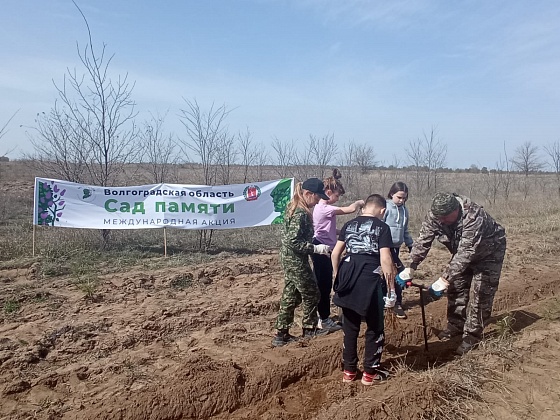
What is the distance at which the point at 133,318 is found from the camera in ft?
19.9

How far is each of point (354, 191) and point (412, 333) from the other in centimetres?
1975

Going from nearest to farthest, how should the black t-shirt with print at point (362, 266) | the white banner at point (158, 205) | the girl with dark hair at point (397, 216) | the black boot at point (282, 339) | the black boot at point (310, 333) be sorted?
the black t-shirt with print at point (362, 266)
the black boot at point (282, 339)
the black boot at point (310, 333)
the girl with dark hair at point (397, 216)
the white banner at point (158, 205)

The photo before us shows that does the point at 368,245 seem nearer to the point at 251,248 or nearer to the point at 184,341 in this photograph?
the point at 184,341

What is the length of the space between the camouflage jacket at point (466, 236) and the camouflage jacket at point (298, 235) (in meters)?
1.22

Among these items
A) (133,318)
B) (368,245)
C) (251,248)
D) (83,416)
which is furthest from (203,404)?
(251,248)

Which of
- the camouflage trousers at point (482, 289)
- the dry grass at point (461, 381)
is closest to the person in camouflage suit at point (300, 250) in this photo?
the dry grass at point (461, 381)

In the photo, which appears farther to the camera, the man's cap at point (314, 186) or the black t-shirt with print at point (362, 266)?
the man's cap at point (314, 186)

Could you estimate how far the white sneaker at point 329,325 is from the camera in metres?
5.48

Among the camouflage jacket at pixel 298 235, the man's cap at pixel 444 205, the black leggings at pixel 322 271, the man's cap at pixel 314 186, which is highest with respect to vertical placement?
the man's cap at pixel 314 186

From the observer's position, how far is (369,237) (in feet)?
13.2

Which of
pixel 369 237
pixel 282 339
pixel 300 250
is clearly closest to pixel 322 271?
pixel 300 250

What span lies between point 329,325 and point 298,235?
4.39 feet

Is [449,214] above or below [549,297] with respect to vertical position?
above

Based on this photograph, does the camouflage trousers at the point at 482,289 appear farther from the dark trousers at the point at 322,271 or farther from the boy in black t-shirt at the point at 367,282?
the dark trousers at the point at 322,271
